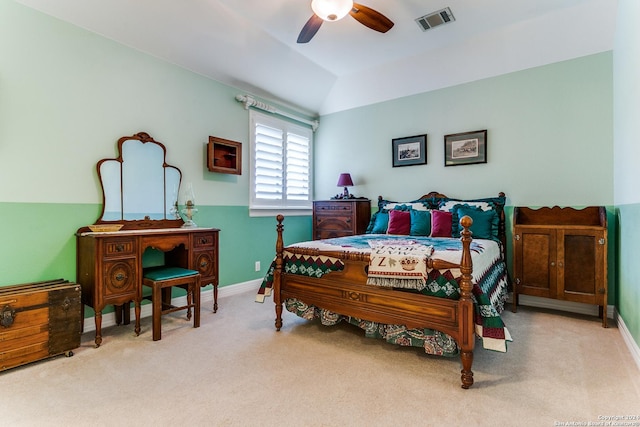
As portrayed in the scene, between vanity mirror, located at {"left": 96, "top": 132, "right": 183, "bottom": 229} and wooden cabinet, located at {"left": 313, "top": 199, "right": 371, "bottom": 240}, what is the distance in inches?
79.3

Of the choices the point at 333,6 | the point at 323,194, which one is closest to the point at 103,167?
the point at 333,6

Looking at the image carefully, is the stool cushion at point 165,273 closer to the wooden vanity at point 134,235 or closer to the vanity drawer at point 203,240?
the wooden vanity at point 134,235

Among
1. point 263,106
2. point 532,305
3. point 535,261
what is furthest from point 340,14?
point 532,305

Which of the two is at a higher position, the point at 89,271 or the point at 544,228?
the point at 544,228

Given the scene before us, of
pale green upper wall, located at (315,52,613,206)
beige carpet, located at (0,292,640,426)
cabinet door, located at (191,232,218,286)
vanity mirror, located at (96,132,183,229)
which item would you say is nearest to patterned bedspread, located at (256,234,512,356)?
beige carpet, located at (0,292,640,426)

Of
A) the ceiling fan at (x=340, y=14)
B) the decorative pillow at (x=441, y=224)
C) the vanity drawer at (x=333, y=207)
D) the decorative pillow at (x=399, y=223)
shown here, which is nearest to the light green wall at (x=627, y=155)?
the decorative pillow at (x=441, y=224)

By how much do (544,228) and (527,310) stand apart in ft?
3.05

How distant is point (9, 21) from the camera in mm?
2410

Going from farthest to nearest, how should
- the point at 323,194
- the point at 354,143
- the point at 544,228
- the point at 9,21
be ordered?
the point at 323,194
the point at 354,143
the point at 544,228
the point at 9,21

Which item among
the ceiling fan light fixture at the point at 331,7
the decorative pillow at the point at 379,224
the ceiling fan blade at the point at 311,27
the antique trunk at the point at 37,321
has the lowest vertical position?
the antique trunk at the point at 37,321

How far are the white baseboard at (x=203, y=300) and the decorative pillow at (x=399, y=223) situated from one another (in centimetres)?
198

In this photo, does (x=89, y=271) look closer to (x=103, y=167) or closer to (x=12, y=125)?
(x=103, y=167)

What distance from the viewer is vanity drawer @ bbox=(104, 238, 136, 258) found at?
2539 mm

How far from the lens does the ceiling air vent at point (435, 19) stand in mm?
3248
